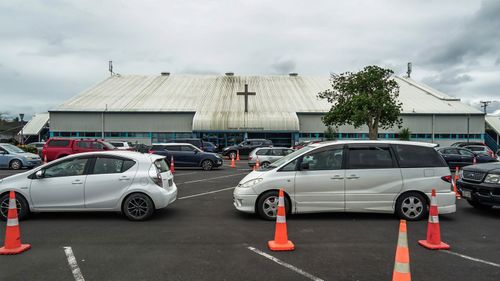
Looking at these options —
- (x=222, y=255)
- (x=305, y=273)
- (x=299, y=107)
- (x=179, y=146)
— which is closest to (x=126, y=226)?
(x=222, y=255)

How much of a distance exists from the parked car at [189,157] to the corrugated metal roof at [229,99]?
18.8 m

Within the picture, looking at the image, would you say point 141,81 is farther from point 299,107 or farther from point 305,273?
point 305,273

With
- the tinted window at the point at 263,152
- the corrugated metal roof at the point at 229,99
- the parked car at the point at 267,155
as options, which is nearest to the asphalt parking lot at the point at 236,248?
the parked car at the point at 267,155

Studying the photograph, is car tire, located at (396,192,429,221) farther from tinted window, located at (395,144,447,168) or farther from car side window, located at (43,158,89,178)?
car side window, located at (43,158,89,178)

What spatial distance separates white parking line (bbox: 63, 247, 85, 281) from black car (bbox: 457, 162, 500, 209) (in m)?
8.41

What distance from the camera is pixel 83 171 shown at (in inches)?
300

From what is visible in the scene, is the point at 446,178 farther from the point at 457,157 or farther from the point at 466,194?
the point at 457,157

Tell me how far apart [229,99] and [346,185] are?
123ft

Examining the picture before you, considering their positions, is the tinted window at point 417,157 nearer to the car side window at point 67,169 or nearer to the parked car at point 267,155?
the car side window at point 67,169

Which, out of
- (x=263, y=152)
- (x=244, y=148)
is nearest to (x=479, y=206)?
(x=263, y=152)

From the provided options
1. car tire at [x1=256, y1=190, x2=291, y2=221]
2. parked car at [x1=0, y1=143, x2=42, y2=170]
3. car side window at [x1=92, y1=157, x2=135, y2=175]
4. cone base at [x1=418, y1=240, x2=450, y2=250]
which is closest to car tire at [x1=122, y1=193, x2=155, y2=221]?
car side window at [x1=92, y1=157, x2=135, y2=175]

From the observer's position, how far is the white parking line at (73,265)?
4516 millimetres

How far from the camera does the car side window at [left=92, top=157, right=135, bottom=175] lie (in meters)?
7.62

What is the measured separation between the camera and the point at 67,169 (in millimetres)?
7637
